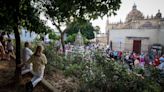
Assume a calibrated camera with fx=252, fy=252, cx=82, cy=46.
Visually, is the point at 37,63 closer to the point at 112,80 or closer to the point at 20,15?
the point at 20,15

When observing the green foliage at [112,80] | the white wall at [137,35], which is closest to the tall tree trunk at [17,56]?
the green foliage at [112,80]

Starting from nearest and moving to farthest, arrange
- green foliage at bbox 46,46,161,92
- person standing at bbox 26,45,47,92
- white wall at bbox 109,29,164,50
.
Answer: person standing at bbox 26,45,47,92
green foliage at bbox 46,46,161,92
white wall at bbox 109,29,164,50

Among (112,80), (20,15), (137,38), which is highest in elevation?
(20,15)

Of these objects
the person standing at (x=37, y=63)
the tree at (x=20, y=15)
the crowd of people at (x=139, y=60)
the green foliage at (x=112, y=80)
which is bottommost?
the crowd of people at (x=139, y=60)

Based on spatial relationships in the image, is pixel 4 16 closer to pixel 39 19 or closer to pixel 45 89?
pixel 39 19

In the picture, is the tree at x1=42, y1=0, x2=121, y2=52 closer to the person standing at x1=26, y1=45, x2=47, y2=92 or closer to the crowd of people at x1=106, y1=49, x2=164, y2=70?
the person standing at x1=26, y1=45, x2=47, y2=92

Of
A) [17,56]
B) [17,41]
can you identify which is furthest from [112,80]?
[17,41]

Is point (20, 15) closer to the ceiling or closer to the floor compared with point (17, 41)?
closer to the ceiling

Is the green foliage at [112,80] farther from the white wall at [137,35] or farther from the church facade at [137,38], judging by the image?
the white wall at [137,35]

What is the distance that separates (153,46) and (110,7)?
31387 millimetres

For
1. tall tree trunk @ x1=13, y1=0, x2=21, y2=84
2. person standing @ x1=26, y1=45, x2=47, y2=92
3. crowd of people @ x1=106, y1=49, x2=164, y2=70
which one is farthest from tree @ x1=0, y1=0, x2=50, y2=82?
crowd of people @ x1=106, y1=49, x2=164, y2=70

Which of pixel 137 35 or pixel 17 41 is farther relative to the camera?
pixel 137 35

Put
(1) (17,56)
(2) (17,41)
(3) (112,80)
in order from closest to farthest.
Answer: (2) (17,41)
(1) (17,56)
(3) (112,80)

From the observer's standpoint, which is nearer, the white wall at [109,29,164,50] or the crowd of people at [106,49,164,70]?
the crowd of people at [106,49,164,70]
